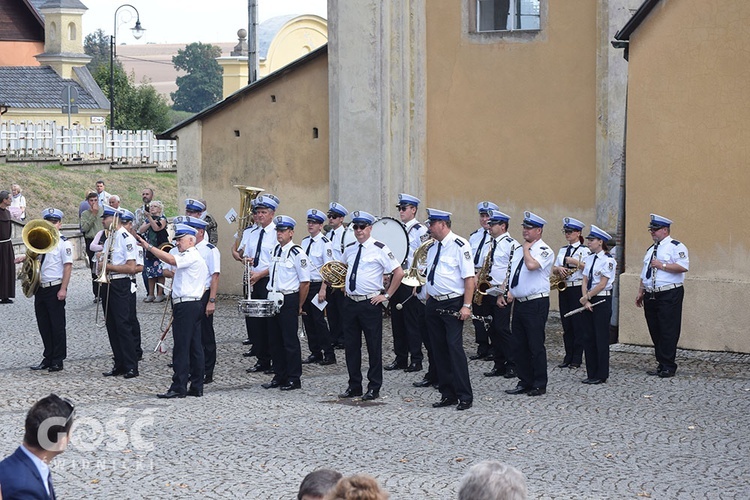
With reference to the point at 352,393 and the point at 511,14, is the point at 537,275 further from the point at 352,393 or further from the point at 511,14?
the point at 511,14

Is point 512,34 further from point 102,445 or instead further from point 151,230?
point 102,445

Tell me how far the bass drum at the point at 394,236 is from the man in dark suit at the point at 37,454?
350 inches

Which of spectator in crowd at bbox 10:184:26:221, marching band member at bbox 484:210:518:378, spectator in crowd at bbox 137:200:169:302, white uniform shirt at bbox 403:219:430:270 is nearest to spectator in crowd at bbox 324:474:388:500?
marching band member at bbox 484:210:518:378

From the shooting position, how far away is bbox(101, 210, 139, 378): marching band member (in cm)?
1496

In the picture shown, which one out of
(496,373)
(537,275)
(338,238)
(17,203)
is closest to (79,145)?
(17,203)

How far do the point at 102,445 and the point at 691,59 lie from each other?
30.3ft

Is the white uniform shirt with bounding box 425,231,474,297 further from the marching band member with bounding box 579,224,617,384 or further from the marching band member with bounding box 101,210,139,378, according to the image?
the marching band member with bounding box 101,210,139,378

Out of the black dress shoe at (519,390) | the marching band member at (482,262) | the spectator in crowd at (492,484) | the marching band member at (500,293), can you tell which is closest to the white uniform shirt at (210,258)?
the marching band member at (482,262)

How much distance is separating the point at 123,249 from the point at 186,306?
1.73 metres

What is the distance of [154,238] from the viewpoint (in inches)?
862

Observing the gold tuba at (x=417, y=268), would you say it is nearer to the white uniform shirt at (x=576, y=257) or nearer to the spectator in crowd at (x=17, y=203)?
the white uniform shirt at (x=576, y=257)

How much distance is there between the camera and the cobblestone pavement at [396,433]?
33.1 ft

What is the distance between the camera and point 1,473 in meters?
6.45

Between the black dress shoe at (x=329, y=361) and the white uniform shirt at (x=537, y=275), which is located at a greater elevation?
the white uniform shirt at (x=537, y=275)
